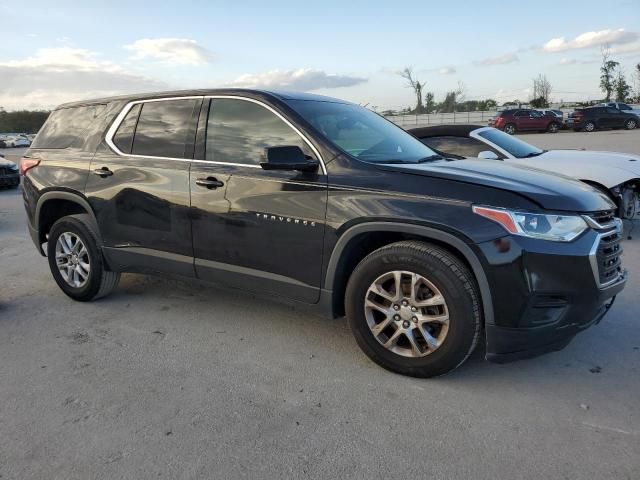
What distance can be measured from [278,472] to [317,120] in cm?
231

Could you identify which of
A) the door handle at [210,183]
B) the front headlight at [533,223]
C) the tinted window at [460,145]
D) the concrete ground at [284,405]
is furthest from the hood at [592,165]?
the door handle at [210,183]

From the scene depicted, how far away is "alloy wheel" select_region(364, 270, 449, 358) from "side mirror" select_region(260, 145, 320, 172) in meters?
0.85

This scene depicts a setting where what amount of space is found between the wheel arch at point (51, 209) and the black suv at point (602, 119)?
3242cm

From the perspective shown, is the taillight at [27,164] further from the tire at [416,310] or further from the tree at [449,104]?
the tree at [449,104]

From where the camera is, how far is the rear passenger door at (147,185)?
4.00 meters

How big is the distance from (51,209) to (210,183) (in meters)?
2.08

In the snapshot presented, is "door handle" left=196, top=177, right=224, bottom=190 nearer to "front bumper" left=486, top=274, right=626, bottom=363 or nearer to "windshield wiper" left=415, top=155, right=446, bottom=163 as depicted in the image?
"windshield wiper" left=415, top=155, right=446, bottom=163

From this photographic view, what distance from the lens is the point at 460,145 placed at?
738 cm

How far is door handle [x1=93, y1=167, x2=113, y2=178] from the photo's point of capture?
14.3ft

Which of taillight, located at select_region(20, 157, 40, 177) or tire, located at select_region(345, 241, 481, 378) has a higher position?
taillight, located at select_region(20, 157, 40, 177)

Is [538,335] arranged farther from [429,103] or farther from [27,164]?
[429,103]

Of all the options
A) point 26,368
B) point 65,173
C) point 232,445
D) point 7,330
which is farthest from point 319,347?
point 65,173

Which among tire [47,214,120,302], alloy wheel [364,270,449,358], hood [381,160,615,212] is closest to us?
hood [381,160,615,212]

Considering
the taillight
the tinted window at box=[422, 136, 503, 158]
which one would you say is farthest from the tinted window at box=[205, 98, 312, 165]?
the tinted window at box=[422, 136, 503, 158]
